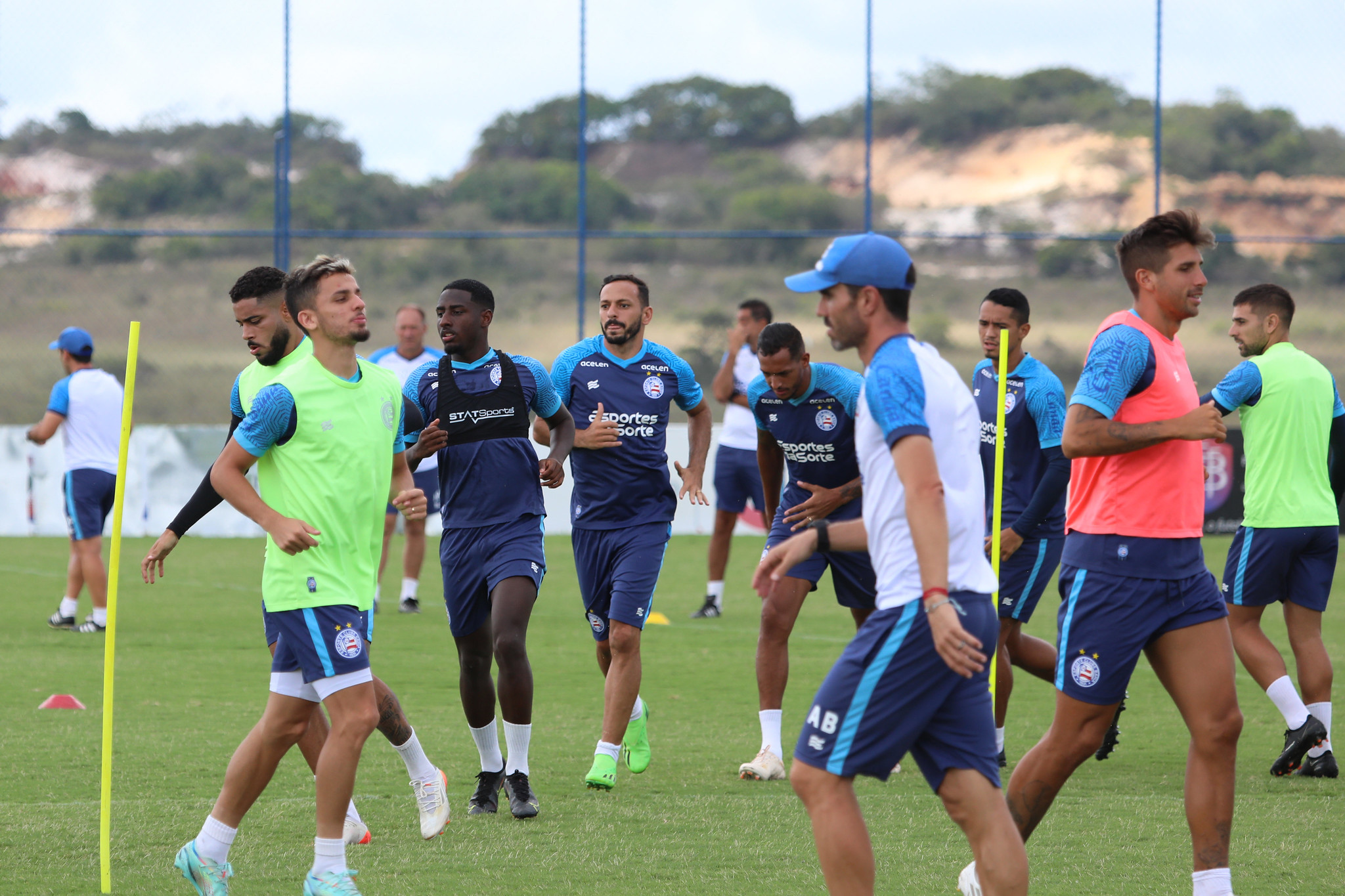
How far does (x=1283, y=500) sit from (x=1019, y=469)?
1289mm

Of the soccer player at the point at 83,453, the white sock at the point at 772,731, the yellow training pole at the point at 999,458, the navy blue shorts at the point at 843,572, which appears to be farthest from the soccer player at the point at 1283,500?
the soccer player at the point at 83,453

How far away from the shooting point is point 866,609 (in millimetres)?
7371

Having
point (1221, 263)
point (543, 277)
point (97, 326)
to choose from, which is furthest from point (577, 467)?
point (1221, 263)

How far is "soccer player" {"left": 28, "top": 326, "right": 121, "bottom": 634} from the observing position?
11.7 meters

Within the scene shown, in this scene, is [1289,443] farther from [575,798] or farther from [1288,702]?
[575,798]

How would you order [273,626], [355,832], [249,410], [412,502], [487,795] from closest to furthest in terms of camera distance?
[273,626] → [412,502] → [249,410] → [355,832] → [487,795]

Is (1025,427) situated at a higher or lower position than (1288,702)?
higher

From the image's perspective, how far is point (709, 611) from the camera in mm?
12938

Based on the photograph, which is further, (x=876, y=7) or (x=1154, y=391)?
(x=876, y=7)

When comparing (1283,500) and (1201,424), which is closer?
(1201,424)

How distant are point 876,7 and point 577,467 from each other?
17281mm

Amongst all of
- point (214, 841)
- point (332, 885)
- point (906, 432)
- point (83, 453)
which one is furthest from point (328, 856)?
point (83, 453)

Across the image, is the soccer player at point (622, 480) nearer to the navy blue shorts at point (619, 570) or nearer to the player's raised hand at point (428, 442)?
the navy blue shorts at point (619, 570)

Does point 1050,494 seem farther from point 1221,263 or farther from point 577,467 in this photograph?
point 1221,263
